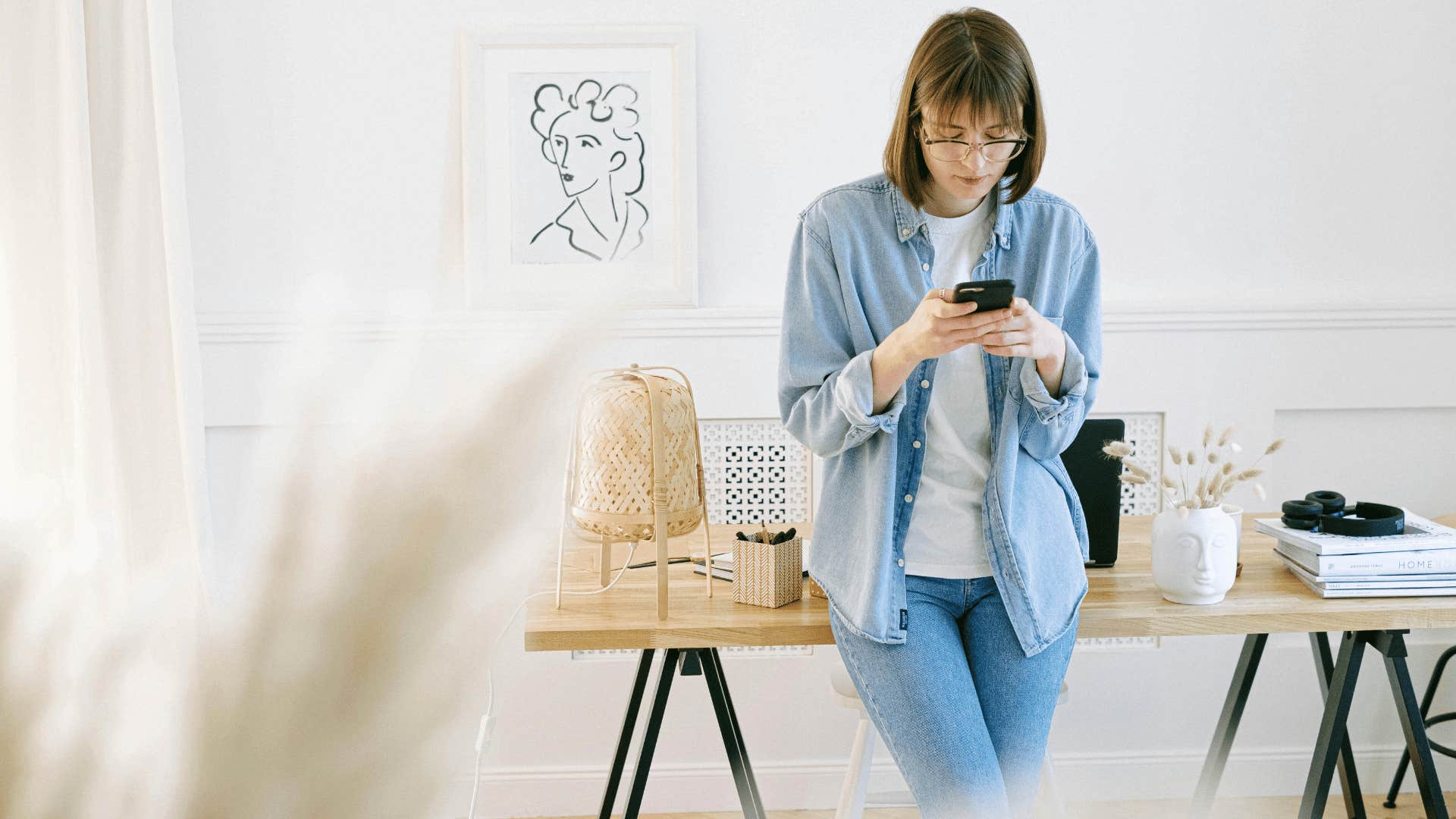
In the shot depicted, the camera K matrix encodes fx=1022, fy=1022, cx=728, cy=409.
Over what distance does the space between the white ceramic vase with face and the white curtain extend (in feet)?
4.21

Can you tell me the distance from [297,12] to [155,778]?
2347mm

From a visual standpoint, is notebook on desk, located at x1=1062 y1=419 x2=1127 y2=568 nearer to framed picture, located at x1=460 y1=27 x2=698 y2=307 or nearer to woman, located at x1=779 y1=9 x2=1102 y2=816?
woman, located at x1=779 y1=9 x2=1102 y2=816

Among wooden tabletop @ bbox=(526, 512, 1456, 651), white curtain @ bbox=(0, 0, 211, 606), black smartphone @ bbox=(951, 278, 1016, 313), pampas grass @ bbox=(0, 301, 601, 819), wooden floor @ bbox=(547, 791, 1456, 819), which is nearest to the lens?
pampas grass @ bbox=(0, 301, 601, 819)

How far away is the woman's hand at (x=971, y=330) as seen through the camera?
1.18 metres

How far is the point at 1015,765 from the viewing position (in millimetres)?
1311

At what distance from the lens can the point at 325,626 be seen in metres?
0.14

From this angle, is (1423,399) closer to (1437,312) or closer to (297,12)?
(1437,312)

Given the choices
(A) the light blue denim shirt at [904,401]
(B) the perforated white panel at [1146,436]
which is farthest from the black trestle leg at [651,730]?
(B) the perforated white panel at [1146,436]

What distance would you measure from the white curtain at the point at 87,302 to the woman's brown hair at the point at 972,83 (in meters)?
0.88

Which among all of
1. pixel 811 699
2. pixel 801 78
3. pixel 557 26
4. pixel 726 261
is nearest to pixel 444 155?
pixel 557 26

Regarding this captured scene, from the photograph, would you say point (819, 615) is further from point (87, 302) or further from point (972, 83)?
point (87, 302)

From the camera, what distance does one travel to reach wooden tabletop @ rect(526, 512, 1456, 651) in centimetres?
143

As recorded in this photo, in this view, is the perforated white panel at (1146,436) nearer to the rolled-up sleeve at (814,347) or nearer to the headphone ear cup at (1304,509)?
the headphone ear cup at (1304,509)

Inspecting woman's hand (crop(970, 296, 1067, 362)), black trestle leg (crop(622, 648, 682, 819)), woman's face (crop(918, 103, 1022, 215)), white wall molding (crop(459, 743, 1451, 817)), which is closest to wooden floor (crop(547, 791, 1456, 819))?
white wall molding (crop(459, 743, 1451, 817))
